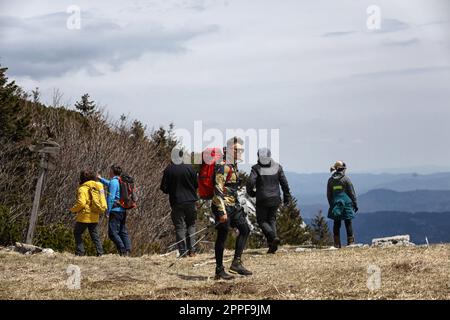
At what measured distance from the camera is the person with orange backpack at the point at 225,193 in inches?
372

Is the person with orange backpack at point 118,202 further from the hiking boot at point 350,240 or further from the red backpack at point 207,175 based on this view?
the hiking boot at point 350,240

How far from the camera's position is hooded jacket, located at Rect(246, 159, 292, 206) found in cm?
1260

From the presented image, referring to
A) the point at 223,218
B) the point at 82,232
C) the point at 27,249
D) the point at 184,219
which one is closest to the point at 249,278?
the point at 223,218

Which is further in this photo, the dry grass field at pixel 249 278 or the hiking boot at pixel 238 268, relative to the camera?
the hiking boot at pixel 238 268

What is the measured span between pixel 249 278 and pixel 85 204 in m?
4.49

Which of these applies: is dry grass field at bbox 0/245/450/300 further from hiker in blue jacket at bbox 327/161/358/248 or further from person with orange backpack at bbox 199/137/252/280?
hiker in blue jacket at bbox 327/161/358/248

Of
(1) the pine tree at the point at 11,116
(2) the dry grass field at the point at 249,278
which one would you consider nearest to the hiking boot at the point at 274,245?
(2) the dry grass field at the point at 249,278

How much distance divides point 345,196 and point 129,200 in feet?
14.9

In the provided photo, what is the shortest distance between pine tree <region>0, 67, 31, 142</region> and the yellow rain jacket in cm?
1072

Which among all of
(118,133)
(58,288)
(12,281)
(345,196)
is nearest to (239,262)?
(58,288)

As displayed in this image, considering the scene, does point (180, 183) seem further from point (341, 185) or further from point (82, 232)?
point (341, 185)

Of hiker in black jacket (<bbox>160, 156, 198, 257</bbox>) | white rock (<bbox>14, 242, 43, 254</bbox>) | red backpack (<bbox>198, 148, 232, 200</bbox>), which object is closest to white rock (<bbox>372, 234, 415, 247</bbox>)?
hiker in black jacket (<bbox>160, 156, 198, 257</bbox>)

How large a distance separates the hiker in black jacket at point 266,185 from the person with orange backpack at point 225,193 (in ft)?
8.84

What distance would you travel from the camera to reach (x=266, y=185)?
1262cm
